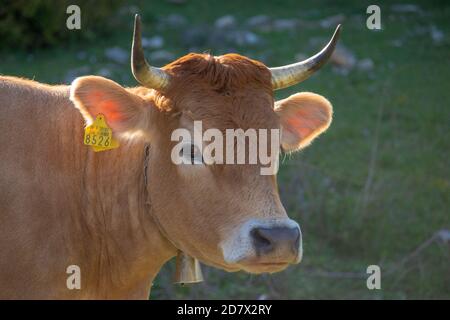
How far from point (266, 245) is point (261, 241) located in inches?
1.7

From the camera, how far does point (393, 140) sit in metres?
11.2

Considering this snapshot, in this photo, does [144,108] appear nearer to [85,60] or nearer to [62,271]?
[62,271]

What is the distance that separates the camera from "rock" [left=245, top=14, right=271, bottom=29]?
1517 cm

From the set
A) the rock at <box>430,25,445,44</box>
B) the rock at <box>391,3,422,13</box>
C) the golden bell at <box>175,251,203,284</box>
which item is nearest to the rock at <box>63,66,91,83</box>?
the rock at <box>430,25,445,44</box>

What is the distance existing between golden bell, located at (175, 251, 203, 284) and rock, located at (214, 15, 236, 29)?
31.2 ft

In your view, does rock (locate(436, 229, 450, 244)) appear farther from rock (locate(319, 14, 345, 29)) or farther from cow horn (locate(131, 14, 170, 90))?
rock (locate(319, 14, 345, 29))

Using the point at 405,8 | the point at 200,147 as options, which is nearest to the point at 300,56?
the point at 405,8

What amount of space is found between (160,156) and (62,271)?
95 centimetres

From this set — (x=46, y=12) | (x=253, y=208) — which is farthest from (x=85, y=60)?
(x=253, y=208)

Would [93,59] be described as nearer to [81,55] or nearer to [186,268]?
[81,55]

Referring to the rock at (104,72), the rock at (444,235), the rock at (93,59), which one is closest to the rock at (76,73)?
the rock at (104,72)

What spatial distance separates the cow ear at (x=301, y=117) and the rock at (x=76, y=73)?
21.9ft

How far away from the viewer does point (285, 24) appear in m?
15.2

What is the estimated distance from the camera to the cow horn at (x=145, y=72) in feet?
16.2
